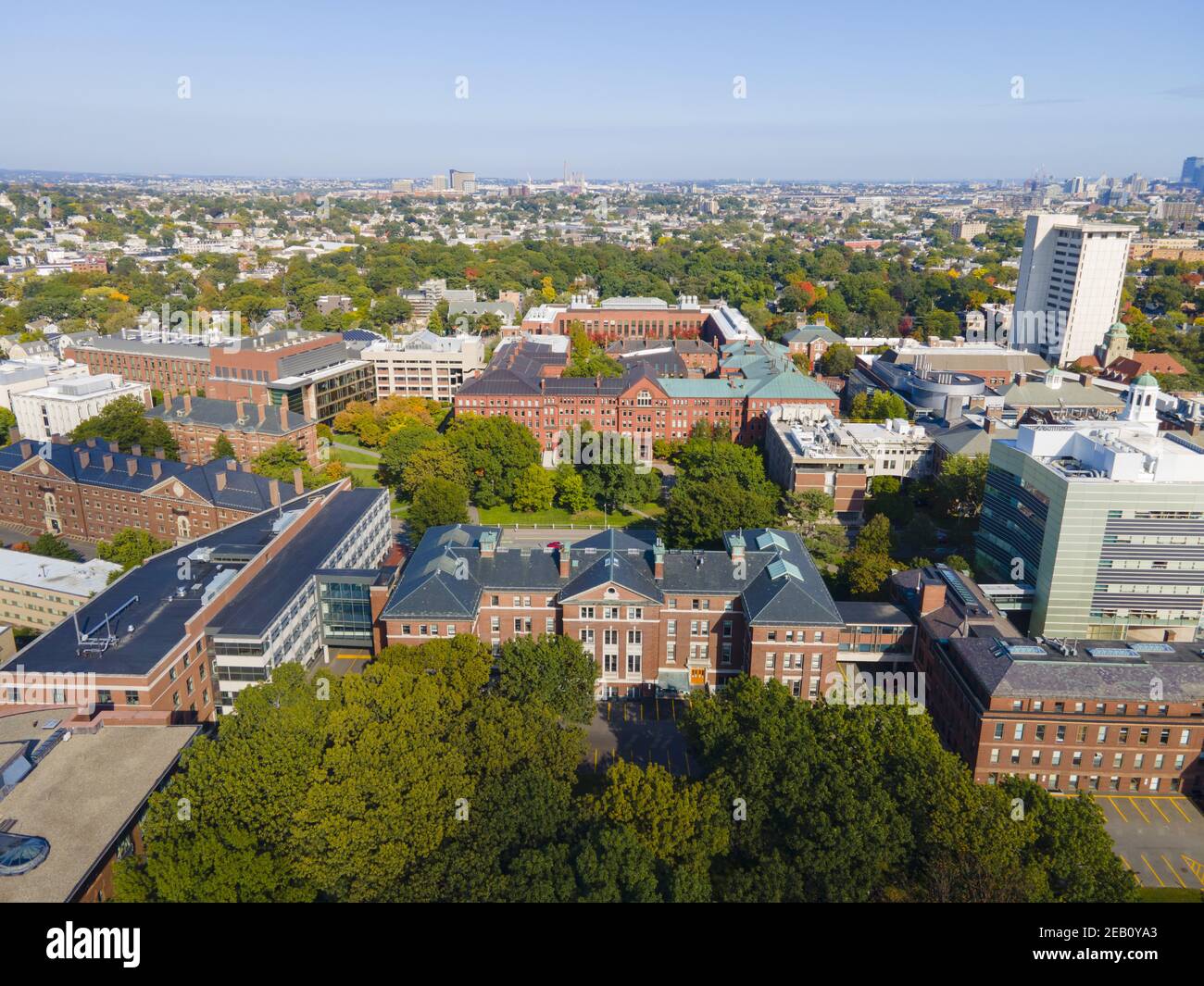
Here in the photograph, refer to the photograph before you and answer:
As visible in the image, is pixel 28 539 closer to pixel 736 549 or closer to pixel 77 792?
pixel 77 792

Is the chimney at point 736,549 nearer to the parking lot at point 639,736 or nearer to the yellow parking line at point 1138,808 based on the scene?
the parking lot at point 639,736

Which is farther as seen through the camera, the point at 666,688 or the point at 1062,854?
the point at 666,688

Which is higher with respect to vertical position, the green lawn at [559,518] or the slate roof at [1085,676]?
the slate roof at [1085,676]

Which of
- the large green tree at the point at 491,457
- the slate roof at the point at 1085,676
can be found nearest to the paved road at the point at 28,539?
the large green tree at the point at 491,457

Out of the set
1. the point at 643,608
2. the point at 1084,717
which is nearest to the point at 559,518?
the point at 643,608

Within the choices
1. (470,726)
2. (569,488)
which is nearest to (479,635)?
(470,726)

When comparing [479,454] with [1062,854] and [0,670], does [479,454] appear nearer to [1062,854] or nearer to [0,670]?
[0,670]
